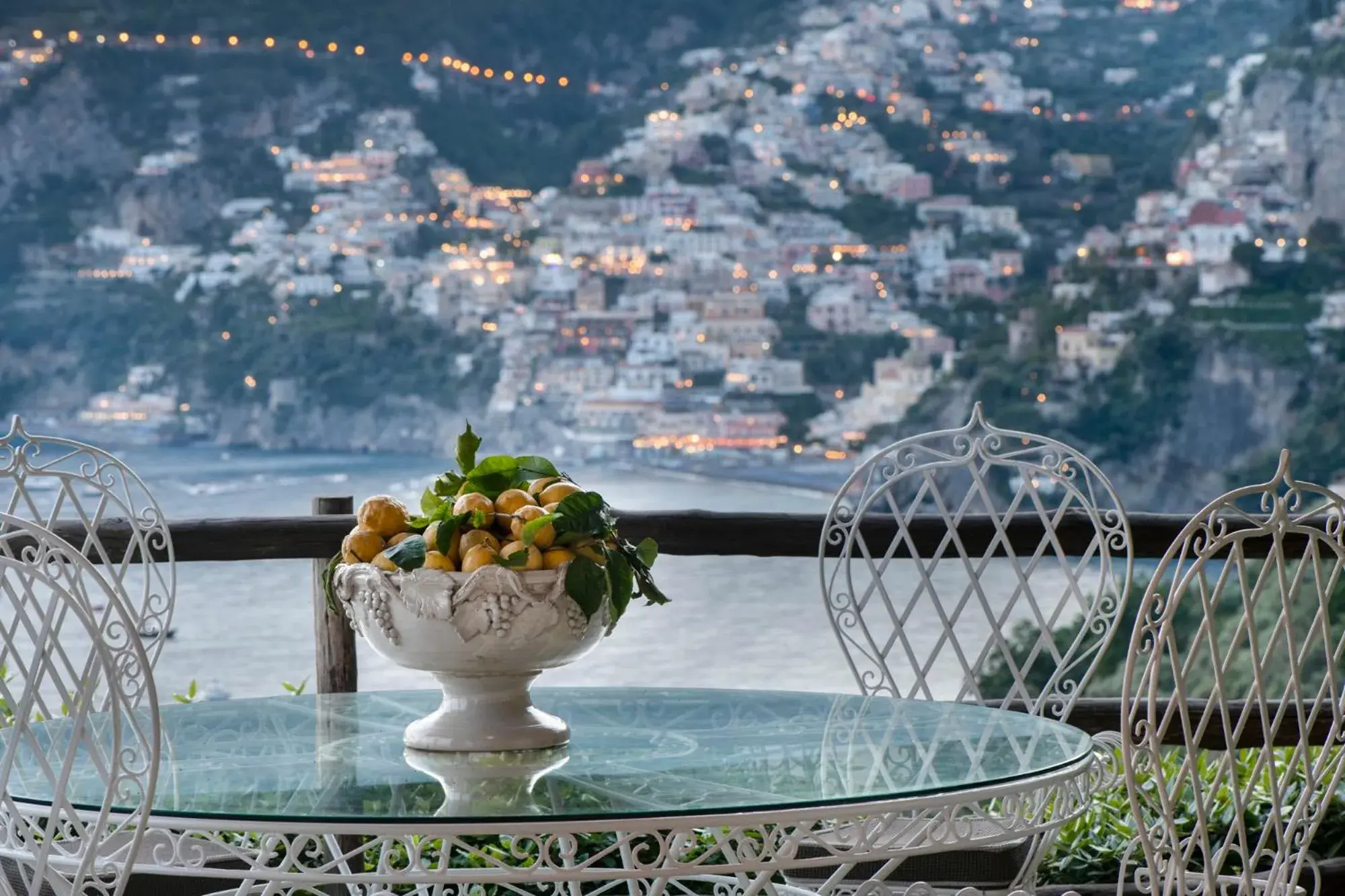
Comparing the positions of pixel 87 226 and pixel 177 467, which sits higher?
pixel 87 226

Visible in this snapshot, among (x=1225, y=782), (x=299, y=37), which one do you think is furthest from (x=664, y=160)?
(x=1225, y=782)

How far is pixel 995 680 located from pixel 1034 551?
729cm

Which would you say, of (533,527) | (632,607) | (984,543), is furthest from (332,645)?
(632,607)

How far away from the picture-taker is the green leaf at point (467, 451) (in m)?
2.01

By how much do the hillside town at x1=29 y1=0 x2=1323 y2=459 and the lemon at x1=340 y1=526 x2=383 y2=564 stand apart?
468 inches

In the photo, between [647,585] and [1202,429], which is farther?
[1202,429]

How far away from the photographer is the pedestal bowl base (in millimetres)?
1870

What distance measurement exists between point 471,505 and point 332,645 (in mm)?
1582

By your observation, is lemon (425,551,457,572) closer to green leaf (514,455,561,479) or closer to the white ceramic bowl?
the white ceramic bowl

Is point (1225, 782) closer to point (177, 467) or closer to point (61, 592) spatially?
point (61, 592)

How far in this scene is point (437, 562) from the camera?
181 centimetres

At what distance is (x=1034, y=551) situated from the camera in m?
2.87

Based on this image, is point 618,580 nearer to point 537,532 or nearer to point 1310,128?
point 537,532

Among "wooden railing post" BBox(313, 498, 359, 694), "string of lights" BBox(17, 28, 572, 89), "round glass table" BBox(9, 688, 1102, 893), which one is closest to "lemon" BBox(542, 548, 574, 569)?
"round glass table" BBox(9, 688, 1102, 893)
